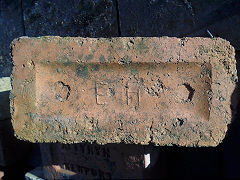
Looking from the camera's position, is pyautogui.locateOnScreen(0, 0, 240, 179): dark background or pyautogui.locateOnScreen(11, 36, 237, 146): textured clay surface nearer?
pyautogui.locateOnScreen(11, 36, 237, 146): textured clay surface

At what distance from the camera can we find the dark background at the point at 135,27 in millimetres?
1381

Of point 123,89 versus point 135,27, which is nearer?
point 123,89

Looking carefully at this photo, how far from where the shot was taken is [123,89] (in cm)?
96

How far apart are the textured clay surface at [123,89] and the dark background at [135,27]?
47cm

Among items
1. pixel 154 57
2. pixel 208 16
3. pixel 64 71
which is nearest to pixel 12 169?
pixel 64 71

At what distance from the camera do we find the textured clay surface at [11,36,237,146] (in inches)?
Result: 35.8

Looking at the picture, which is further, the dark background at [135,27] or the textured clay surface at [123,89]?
the dark background at [135,27]

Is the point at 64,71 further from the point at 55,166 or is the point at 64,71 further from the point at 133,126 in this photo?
the point at 55,166

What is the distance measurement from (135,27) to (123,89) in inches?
29.1

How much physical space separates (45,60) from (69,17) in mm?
905

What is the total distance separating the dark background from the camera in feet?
4.53

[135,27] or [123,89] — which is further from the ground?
[135,27]

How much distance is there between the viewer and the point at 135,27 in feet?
5.14

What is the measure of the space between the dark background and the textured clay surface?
0.47 meters
